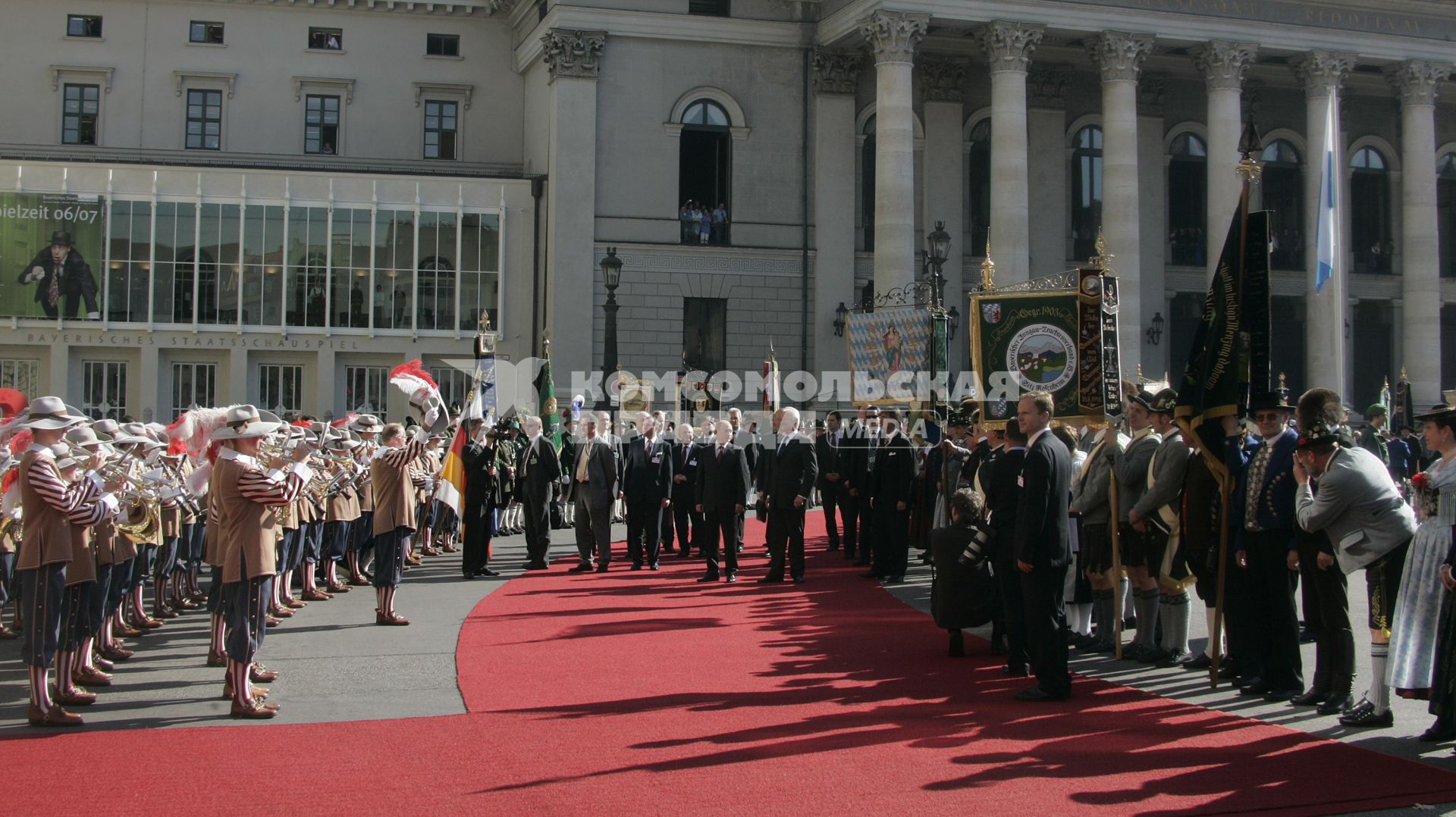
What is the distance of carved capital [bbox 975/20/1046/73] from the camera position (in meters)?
35.4

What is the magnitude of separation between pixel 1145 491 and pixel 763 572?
7.84 meters

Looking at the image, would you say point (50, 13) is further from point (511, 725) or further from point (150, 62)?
point (511, 725)

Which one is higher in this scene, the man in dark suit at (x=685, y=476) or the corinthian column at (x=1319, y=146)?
the corinthian column at (x=1319, y=146)

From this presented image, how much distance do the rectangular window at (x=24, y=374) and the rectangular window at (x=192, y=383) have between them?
360 centimetres

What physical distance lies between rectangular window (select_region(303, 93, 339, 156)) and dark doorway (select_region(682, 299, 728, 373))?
45.2ft

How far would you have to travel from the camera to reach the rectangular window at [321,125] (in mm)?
42156

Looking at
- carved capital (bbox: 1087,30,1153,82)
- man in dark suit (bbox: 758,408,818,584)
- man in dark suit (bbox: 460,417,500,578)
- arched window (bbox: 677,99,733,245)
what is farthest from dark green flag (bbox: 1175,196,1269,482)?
arched window (bbox: 677,99,733,245)

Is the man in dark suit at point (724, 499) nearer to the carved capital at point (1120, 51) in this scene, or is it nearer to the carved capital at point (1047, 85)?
the carved capital at point (1120, 51)

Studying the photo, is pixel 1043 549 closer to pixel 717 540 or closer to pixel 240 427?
pixel 240 427

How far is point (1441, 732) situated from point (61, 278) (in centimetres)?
3638

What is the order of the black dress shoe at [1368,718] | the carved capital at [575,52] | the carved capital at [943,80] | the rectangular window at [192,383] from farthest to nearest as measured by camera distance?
the carved capital at [943,80] < the rectangular window at [192,383] < the carved capital at [575,52] < the black dress shoe at [1368,718]

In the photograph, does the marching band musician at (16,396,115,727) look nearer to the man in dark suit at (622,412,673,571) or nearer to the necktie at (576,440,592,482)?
the necktie at (576,440,592,482)

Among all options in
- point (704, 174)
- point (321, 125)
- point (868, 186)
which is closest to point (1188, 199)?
Answer: point (868, 186)

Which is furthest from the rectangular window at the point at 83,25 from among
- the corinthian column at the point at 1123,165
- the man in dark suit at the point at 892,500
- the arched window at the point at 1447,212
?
the arched window at the point at 1447,212
